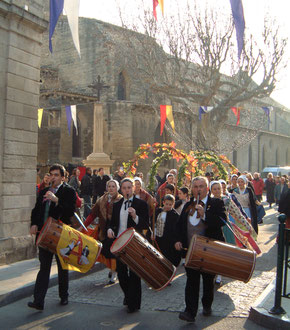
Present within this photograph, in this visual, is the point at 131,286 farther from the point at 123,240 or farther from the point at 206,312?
the point at 206,312

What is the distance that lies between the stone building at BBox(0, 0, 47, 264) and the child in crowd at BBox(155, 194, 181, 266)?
3083mm

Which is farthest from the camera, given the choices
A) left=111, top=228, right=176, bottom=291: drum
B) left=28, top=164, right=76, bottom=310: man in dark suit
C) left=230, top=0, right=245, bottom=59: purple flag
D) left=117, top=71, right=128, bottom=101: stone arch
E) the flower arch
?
left=117, top=71, right=128, bottom=101: stone arch

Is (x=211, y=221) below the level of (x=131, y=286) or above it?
above

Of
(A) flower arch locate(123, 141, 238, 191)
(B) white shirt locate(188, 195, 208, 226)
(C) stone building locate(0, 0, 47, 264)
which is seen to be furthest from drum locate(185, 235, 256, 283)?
(A) flower arch locate(123, 141, 238, 191)

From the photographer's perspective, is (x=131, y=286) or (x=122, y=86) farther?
(x=122, y=86)

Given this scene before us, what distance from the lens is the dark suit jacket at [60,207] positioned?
5434 mm

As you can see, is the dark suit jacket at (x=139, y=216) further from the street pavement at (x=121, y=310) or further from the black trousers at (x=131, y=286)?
the street pavement at (x=121, y=310)

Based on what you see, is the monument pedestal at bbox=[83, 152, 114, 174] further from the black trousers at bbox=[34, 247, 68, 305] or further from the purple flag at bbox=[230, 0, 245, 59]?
the black trousers at bbox=[34, 247, 68, 305]

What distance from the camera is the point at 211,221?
4996mm

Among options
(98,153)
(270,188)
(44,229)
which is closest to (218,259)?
(44,229)

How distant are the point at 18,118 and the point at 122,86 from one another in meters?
26.1

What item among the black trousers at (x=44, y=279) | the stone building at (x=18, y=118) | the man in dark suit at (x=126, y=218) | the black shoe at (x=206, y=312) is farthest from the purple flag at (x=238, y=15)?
the black trousers at (x=44, y=279)

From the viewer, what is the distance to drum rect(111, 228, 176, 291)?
16.2ft

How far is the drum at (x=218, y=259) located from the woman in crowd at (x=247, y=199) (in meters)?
5.03
